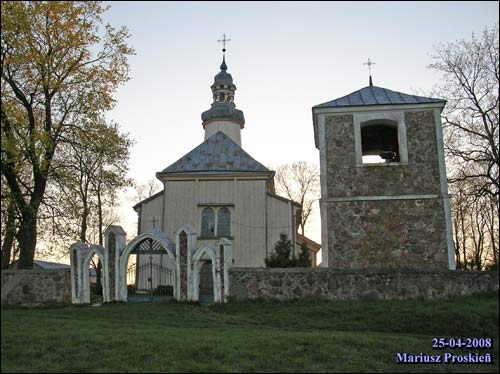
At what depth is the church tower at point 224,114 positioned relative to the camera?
35.9m

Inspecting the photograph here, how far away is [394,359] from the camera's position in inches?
350

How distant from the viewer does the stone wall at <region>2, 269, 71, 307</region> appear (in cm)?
1549

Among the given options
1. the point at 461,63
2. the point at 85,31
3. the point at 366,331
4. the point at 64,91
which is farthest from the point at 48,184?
the point at 461,63

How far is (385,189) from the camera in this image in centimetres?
1611

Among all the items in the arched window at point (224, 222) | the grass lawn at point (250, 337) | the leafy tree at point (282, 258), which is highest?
the arched window at point (224, 222)

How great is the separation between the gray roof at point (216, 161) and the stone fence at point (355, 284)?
10.3m

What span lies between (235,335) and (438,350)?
3610 mm

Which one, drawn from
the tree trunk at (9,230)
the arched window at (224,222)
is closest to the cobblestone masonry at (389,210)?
the tree trunk at (9,230)

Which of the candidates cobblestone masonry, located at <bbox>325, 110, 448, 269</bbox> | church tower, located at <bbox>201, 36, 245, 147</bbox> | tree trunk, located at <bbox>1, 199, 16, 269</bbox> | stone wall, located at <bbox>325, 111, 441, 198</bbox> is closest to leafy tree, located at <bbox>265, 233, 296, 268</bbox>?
cobblestone masonry, located at <bbox>325, 110, 448, 269</bbox>

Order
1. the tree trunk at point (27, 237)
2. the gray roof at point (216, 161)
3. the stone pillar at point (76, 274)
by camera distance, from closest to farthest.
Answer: the tree trunk at point (27, 237), the stone pillar at point (76, 274), the gray roof at point (216, 161)

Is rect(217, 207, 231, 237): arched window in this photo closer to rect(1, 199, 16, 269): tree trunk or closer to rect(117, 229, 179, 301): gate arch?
rect(117, 229, 179, 301): gate arch

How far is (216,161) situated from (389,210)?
1204cm

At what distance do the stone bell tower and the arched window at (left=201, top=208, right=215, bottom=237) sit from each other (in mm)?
9343

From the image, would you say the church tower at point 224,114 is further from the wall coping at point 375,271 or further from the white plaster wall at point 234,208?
the wall coping at point 375,271
